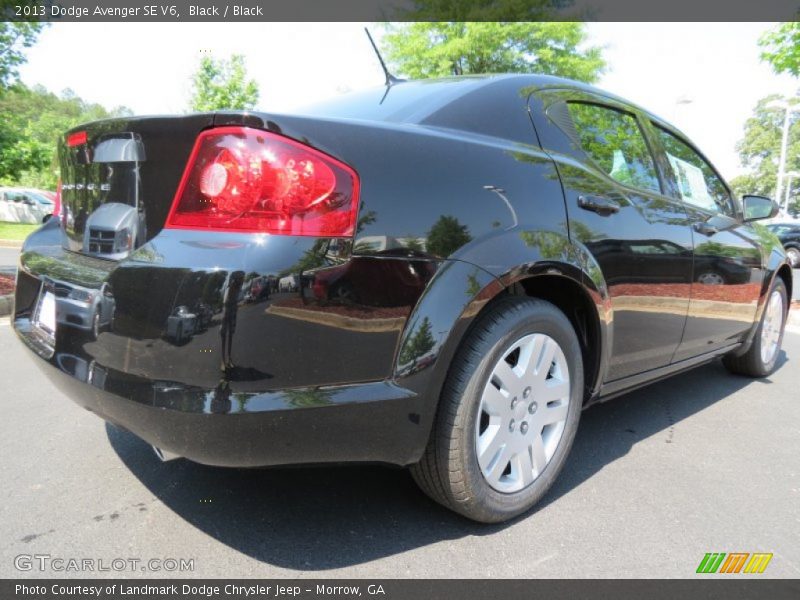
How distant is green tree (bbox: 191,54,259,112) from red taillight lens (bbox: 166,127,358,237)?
17.5m

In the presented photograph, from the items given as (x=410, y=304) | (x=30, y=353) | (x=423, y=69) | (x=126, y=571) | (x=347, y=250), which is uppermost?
(x=423, y=69)

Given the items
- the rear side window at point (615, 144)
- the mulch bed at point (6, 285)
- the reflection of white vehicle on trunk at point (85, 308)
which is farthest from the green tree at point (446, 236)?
the mulch bed at point (6, 285)

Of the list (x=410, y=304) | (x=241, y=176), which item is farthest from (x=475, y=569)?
(x=241, y=176)

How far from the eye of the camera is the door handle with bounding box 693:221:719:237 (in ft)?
9.81

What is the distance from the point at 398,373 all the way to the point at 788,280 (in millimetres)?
4161

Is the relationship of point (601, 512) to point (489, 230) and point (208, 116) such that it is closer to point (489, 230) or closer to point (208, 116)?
point (489, 230)

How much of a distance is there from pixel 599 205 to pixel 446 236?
35.2 inches

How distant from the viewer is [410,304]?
5.40ft

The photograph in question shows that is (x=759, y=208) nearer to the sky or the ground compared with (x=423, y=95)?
nearer to the ground

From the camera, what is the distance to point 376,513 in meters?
2.11

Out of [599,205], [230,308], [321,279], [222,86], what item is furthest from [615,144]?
[222,86]

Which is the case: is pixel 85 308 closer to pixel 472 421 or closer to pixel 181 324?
pixel 181 324
